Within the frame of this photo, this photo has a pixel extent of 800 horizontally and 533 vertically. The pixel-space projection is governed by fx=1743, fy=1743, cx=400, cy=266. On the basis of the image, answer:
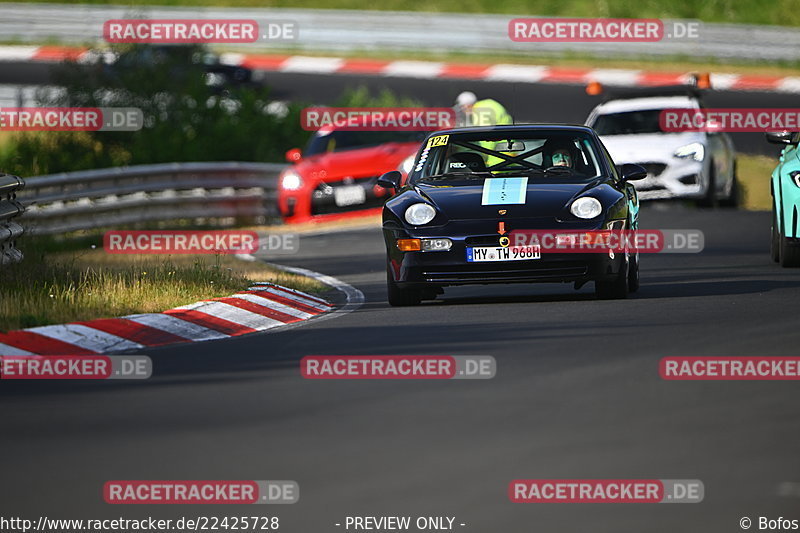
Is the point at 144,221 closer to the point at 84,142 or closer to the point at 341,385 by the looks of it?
the point at 84,142

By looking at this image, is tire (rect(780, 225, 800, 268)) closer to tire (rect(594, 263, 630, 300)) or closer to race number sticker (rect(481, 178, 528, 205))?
tire (rect(594, 263, 630, 300))

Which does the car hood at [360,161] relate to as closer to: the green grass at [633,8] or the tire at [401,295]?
the tire at [401,295]

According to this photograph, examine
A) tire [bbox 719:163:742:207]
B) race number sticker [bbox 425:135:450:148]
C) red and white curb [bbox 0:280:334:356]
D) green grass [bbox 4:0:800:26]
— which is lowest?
red and white curb [bbox 0:280:334:356]

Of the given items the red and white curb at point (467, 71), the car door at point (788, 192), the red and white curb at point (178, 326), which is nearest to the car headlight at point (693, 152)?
the car door at point (788, 192)

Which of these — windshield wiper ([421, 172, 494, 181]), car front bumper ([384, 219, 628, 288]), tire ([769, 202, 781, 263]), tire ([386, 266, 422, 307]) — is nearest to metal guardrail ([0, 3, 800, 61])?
tire ([769, 202, 781, 263])

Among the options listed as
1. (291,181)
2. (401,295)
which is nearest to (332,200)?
(291,181)

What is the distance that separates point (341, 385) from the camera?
29.2 ft

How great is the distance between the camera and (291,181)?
24.7m

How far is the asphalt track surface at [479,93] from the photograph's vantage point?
1342 inches

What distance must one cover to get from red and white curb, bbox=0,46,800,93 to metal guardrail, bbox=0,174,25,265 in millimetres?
22197

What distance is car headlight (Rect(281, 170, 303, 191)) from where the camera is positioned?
24578 mm

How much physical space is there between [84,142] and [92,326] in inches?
697

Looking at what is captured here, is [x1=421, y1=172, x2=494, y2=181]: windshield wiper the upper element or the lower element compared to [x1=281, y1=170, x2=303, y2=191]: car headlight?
upper

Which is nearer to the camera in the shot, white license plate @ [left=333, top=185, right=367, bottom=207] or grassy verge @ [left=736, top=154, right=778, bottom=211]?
white license plate @ [left=333, top=185, right=367, bottom=207]
